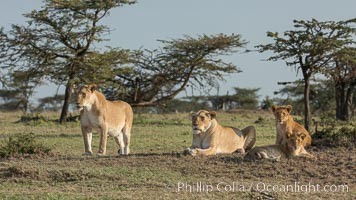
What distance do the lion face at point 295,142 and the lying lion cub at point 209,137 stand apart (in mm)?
1237

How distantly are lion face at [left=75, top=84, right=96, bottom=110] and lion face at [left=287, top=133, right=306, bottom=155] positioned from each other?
3.29 m

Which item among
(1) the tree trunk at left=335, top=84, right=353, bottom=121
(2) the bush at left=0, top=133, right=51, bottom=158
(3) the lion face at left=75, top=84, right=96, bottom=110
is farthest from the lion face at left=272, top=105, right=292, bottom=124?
(1) the tree trunk at left=335, top=84, right=353, bottom=121

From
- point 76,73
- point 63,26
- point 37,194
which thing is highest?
point 63,26

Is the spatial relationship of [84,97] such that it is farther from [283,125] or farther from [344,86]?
[344,86]

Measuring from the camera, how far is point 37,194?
318 inches

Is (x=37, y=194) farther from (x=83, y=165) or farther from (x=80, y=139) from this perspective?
(x=80, y=139)

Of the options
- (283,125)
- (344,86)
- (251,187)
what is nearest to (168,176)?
(251,187)

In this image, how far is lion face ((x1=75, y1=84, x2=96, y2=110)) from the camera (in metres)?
11.4

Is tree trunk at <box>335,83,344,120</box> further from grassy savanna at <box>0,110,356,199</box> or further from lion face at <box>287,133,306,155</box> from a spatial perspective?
lion face at <box>287,133,306,155</box>

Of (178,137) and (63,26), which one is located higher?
(63,26)

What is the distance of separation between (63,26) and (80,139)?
11211mm

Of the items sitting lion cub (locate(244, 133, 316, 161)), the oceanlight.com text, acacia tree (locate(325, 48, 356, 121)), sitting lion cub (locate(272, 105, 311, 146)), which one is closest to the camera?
the oceanlight.com text

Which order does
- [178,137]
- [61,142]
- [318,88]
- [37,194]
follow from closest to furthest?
1. [37,194]
2. [61,142]
3. [178,137]
4. [318,88]

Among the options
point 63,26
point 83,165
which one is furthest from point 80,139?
point 63,26
